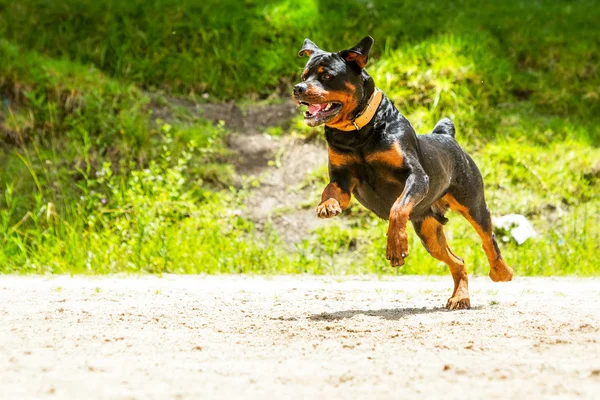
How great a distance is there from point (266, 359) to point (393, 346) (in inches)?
28.5

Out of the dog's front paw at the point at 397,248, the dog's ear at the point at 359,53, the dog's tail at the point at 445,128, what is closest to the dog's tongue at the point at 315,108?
the dog's ear at the point at 359,53

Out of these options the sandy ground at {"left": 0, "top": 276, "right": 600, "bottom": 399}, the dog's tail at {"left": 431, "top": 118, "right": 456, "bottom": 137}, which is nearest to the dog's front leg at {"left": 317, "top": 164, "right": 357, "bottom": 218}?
the sandy ground at {"left": 0, "top": 276, "right": 600, "bottom": 399}

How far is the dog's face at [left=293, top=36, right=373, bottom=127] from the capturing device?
17.9ft

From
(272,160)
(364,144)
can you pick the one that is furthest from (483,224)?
(272,160)

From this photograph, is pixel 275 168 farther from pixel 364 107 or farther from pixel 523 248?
pixel 364 107

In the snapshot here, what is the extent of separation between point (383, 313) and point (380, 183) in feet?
2.86

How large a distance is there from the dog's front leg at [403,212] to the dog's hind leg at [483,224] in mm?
874

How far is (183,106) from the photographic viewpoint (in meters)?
12.3

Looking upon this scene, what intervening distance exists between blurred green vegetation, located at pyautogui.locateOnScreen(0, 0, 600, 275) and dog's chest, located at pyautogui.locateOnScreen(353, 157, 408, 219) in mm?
3599

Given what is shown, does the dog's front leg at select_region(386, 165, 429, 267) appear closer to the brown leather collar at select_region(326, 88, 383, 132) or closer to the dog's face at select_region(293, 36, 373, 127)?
the brown leather collar at select_region(326, 88, 383, 132)

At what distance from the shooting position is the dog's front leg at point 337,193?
5.26m

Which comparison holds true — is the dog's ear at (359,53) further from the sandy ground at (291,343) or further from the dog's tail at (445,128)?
the sandy ground at (291,343)

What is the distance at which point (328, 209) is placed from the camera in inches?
207

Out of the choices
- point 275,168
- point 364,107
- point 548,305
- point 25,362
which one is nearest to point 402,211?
point 364,107
